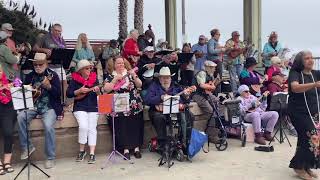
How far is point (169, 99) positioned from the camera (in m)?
7.20

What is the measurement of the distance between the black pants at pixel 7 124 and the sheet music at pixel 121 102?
5.12 feet

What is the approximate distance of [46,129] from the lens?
23.3 ft

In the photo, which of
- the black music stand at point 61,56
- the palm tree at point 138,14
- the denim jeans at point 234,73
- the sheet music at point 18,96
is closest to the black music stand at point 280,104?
the denim jeans at point 234,73

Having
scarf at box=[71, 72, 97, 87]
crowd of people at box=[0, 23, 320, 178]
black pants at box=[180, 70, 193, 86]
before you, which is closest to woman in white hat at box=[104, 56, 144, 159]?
crowd of people at box=[0, 23, 320, 178]

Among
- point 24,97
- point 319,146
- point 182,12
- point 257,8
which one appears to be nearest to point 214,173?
point 319,146

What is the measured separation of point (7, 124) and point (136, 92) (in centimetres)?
222

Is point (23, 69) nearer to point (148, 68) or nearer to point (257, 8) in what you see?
point (148, 68)

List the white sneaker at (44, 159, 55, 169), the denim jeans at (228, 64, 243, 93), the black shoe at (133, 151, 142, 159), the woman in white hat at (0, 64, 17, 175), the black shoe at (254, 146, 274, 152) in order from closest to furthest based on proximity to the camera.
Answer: the woman in white hat at (0, 64, 17, 175) → the white sneaker at (44, 159, 55, 169) → the black shoe at (133, 151, 142, 159) → the black shoe at (254, 146, 274, 152) → the denim jeans at (228, 64, 243, 93)

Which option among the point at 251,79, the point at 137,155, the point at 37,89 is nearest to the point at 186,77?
the point at 251,79

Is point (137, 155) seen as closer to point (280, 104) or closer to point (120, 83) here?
point (120, 83)

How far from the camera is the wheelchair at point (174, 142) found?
742cm

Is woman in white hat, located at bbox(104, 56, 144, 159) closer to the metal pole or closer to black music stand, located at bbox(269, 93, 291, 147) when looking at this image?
black music stand, located at bbox(269, 93, 291, 147)

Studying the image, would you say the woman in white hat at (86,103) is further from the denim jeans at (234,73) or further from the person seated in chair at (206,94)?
the denim jeans at (234,73)

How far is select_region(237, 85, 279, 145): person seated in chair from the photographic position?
29.3ft
